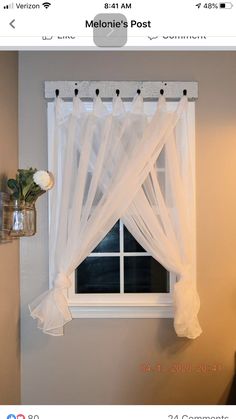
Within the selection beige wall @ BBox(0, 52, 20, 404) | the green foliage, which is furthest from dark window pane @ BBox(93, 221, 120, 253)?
the green foliage

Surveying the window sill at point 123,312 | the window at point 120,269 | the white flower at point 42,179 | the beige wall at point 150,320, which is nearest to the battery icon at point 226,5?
the white flower at point 42,179

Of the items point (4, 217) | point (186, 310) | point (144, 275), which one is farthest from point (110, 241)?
point (4, 217)

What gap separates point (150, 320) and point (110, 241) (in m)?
0.42

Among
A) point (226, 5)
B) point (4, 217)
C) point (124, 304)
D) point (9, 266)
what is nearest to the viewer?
point (226, 5)

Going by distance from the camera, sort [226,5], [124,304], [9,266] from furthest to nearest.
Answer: [124,304] < [9,266] < [226,5]

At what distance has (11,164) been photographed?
1.60 m

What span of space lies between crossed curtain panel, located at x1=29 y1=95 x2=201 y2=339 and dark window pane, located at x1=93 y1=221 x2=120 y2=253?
154 mm

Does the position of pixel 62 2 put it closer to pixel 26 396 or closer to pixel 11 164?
pixel 11 164

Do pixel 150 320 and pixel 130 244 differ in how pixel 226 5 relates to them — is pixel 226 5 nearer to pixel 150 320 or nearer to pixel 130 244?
pixel 130 244

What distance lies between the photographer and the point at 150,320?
5.70ft

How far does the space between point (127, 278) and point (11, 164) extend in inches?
30.3

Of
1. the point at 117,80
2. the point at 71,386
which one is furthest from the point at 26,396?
the point at 117,80

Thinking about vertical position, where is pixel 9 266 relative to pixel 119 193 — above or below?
below

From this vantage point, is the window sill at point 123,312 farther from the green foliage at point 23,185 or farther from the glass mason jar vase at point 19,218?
the green foliage at point 23,185
